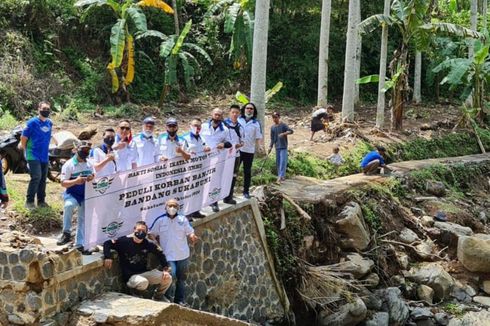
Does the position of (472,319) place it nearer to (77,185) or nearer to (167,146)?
(167,146)

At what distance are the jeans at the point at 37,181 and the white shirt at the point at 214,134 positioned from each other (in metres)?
2.74

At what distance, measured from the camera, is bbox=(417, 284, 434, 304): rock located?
44.5ft

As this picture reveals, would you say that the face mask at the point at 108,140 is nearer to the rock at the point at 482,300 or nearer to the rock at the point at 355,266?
the rock at the point at 355,266

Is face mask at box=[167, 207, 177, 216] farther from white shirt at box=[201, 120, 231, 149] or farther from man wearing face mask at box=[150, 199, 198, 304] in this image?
white shirt at box=[201, 120, 231, 149]

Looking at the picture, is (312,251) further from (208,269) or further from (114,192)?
(114,192)

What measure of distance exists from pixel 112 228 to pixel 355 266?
6031 mm

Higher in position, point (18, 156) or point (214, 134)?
point (214, 134)

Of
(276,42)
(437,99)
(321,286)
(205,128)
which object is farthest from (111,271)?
(437,99)

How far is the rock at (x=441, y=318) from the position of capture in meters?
12.8

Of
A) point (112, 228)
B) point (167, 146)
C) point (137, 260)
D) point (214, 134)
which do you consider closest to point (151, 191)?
point (167, 146)

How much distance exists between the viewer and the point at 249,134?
1169 centimetres

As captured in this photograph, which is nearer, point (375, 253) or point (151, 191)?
point (151, 191)

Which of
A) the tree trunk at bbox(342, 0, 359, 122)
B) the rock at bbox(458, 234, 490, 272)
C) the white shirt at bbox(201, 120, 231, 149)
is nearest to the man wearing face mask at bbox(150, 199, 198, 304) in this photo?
the white shirt at bbox(201, 120, 231, 149)

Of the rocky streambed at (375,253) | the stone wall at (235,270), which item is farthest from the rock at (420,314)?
the stone wall at (235,270)
